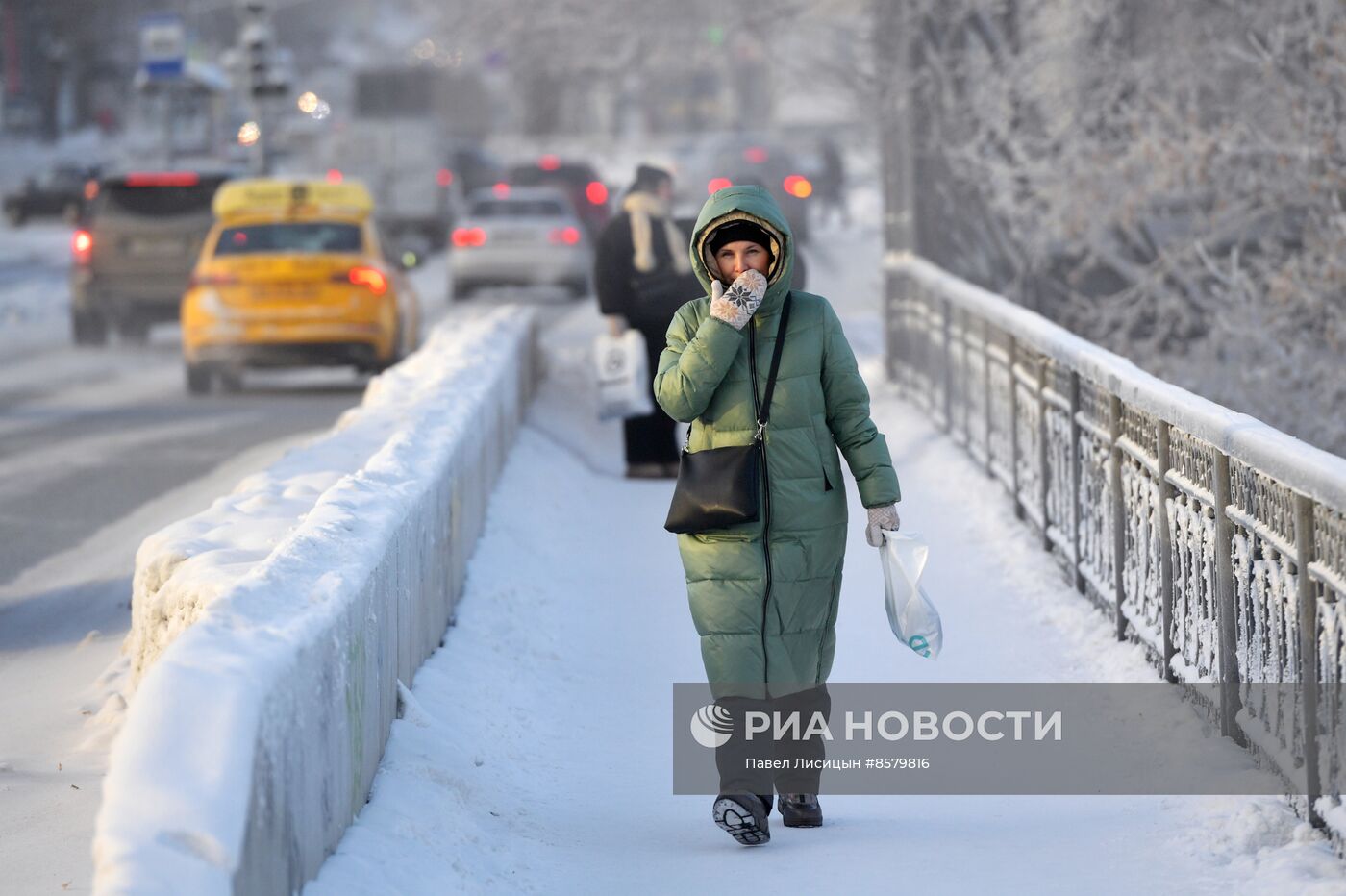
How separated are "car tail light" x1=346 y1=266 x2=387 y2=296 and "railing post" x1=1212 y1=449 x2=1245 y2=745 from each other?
12.9 metres

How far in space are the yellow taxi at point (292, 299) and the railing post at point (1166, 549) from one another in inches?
476

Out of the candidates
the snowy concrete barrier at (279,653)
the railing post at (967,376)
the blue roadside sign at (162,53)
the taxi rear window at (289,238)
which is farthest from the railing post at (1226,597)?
the blue roadside sign at (162,53)

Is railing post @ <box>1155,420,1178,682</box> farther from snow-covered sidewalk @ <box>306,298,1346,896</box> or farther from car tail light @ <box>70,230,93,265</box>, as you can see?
car tail light @ <box>70,230,93,265</box>

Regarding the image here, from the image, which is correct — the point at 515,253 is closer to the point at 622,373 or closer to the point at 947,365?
the point at 947,365

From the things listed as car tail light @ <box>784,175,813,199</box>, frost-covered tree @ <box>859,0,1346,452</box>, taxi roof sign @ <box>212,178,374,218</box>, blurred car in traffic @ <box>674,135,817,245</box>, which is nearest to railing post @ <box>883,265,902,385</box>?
frost-covered tree @ <box>859,0,1346,452</box>

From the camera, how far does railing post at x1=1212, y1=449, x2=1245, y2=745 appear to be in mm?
6227

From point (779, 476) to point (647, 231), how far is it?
21.9 feet

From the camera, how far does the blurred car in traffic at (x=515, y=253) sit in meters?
30.8

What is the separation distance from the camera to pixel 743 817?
5465mm

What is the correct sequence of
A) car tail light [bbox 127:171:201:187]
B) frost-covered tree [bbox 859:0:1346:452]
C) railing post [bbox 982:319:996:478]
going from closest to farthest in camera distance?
railing post [bbox 982:319:996:478], frost-covered tree [bbox 859:0:1346:452], car tail light [bbox 127:171:201:187]

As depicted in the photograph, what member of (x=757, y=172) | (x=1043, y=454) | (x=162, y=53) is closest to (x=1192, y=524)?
(x=1043, y=454)

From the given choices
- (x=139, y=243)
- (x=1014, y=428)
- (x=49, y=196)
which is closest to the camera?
(x=1014, y=428)

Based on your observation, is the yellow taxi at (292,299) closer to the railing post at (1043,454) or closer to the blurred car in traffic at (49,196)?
the railing post at (1043,454)

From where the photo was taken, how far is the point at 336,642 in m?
4.90
